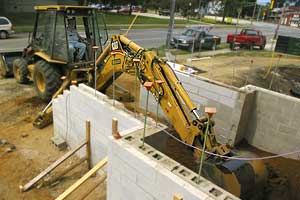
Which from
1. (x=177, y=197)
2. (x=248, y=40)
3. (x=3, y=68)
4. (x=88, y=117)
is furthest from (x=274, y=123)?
(x=248, y=40)

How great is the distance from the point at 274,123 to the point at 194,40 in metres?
14.5

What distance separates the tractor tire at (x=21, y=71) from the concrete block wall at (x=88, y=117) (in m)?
3.70

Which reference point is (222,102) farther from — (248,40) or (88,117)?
(248,40)

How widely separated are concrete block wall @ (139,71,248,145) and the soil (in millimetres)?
3401

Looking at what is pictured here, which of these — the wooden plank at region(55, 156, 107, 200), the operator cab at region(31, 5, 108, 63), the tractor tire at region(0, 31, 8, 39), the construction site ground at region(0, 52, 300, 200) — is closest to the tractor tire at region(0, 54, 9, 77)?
the construction site ground at region(0, 52, 300, 200)

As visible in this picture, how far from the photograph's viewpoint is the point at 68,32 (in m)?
8.49

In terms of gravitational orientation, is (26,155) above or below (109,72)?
below

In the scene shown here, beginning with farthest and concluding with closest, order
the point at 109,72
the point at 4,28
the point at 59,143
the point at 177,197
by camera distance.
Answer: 1. the point at 4,28
2. the point at 109,72
3. the point at 59,143
4. the point at 177,197

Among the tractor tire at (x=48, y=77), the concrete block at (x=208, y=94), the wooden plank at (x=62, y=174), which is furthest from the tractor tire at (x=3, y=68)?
the concrete block at (x=208, y=94)

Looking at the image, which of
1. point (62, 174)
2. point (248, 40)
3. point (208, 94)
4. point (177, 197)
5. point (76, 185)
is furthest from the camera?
point (248, 40)

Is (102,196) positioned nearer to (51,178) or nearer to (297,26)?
(51,178)

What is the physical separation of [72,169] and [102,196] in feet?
4.10

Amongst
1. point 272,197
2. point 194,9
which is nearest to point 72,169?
point 272,197

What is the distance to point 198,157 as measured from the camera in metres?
5.37
